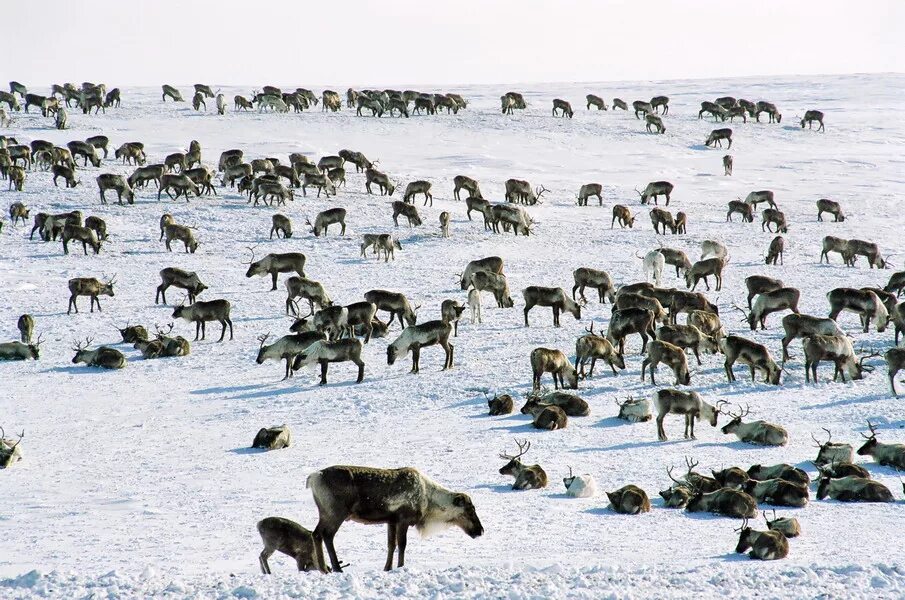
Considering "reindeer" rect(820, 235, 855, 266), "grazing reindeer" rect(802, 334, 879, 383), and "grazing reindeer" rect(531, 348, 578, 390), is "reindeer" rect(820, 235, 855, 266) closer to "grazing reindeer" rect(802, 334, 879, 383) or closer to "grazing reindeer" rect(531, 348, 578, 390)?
"grazing reindeer" rect(802, 334, 879, 383)

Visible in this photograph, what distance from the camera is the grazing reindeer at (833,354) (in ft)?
57.8

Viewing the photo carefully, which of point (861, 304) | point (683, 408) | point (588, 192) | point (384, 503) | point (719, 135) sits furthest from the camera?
point (719, 135)

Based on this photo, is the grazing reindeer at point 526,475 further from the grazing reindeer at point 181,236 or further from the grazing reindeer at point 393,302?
the grazing reindeer at point 181,236

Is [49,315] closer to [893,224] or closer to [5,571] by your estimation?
[5,571]

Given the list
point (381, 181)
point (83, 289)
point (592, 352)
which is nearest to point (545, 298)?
point (592, 352)

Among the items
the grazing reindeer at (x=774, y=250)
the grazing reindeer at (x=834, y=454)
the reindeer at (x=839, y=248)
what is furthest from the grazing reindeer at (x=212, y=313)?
the reindeer at (x=839, y=248)

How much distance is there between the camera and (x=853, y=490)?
39.7ft

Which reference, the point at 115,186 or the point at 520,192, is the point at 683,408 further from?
the point at 115,186

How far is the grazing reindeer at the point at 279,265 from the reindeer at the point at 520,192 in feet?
36.7

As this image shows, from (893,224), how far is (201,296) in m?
22.8

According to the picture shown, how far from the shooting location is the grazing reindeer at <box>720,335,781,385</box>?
57.5 ft

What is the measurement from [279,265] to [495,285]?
17.6ft

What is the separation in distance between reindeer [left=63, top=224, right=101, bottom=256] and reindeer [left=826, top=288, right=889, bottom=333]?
58.2 feet

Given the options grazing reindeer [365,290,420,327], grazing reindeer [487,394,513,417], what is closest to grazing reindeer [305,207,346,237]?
grazing reindeer [365,290,420,327]
